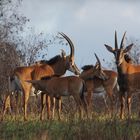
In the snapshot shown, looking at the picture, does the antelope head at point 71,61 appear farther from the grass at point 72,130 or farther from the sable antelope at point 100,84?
the grass at point 72,130

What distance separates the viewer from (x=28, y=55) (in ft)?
96.8

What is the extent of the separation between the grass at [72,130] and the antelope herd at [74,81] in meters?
2.64

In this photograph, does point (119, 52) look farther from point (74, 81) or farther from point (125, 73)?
point (74, 81)

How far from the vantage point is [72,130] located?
12.2 m

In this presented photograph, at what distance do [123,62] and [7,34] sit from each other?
35.0 feet

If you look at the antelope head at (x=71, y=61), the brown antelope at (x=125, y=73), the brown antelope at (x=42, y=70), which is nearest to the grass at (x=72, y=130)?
the brown antelope at (x=42, y=70)

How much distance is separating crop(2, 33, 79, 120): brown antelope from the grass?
4.28m

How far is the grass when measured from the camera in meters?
11.1

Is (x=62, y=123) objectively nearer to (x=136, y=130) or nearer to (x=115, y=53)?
(x=136, y=130)

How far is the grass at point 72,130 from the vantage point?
1112cm

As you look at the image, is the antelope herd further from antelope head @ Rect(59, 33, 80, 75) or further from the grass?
the grass

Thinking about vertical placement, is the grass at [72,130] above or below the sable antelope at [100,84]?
below

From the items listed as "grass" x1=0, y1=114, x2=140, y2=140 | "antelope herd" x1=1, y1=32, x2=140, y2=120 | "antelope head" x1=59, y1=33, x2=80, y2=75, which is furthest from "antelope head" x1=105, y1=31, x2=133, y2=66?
"grass" x1=0, y1=114, x2=140, y2=140

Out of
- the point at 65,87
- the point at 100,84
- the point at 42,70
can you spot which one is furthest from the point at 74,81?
the point at 100,84
